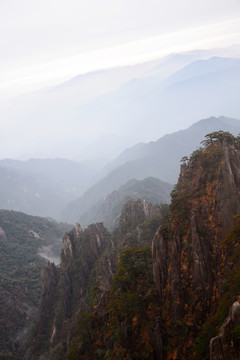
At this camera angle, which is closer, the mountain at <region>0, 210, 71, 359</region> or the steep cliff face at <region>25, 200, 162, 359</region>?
the steep cliff face at <region>25, 200, 162, 359</region>

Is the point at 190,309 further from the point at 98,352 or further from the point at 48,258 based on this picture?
the point at 48,258

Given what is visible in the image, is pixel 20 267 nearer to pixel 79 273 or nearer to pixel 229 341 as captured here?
pixel 79 273

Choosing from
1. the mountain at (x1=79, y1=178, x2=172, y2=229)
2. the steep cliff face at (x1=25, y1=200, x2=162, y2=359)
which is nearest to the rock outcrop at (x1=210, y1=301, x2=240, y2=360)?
the steep cliff face at (x1=25, y1=200, x2=162, y2=359)

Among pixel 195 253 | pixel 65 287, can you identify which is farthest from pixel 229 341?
pixel 65 287

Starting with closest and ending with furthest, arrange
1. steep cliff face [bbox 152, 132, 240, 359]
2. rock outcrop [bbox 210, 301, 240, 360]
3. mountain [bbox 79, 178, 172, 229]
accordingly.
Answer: rock outcrop [bbox 210, 301, 240, 360] < steep cliff face [bbox 152, 132, 240, 359] < mountain [bbox 79, 178, 172, 229]

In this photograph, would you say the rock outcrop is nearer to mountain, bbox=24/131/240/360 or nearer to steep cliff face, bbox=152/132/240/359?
mountain, bbox=24/131/240/360

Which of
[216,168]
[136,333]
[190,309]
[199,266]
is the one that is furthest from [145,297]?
[216,168]
